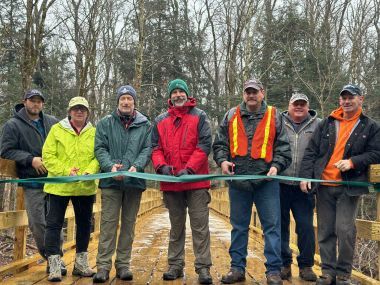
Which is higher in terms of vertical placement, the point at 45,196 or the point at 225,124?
the point at 225,124

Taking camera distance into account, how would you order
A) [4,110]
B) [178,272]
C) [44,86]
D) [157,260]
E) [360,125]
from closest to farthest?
1. [360,125]
2. [178,272]
3. [157,260]
4. [4,110]
5. [44,86]

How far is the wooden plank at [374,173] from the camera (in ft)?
12.8

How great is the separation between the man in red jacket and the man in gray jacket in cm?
85

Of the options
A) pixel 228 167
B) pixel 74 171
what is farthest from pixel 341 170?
pixel 74 171

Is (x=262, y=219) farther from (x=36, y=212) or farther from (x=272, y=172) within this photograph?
(x=36, y=212)

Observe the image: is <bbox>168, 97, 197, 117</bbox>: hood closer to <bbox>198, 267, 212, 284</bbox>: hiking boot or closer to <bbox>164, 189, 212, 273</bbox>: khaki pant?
<bbox>164, 189, 212, 273</bbox>: khaki pant

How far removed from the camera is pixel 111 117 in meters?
4.71

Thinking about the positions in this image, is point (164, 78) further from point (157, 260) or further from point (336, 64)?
point (157, 260)

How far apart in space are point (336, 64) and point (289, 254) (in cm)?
1618

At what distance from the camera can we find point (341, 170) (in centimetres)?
405

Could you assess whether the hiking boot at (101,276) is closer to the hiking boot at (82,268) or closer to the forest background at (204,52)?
the hiking boot at (82,268)

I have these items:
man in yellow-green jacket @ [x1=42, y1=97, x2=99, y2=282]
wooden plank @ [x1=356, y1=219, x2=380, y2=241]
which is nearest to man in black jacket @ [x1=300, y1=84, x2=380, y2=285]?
wooden plank @ [x1=356, y1=219, x2=380, y2=241]

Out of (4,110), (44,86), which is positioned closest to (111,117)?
(4,110)

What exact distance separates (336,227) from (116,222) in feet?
6.70
